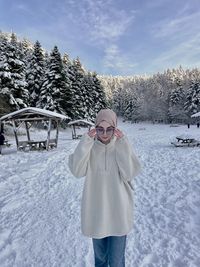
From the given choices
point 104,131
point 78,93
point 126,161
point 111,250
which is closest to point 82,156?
point 104,131

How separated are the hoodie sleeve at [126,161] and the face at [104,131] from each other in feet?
0.44

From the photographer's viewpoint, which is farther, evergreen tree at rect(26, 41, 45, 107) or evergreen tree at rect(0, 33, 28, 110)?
evergreen tree at rect(26, 41, 45, 107)

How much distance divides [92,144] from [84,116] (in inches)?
2030

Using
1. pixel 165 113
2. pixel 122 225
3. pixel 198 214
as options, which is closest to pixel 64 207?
pixel 198 214

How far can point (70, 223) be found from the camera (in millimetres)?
6074

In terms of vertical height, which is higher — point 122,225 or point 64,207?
point 122,225

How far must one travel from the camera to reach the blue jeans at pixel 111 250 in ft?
10.6

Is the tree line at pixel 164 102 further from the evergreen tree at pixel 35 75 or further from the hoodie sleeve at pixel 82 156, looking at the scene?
the hoodie sleeve at pixel 82 156

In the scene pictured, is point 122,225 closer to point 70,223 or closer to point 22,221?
point 70,223

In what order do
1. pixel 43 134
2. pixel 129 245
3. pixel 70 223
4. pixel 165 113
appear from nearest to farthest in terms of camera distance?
pixel 129 245
pixel 70 223
pixel 43 134
pixel 165 113

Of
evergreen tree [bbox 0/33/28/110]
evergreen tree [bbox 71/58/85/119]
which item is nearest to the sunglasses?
evergreen tree [bbox 0/33/28/110]

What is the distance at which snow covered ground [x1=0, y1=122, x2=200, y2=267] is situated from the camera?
Result: 4.53 meters

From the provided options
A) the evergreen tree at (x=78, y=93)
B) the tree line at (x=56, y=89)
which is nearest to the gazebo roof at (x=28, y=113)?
the tree line at (x=56, y=89)

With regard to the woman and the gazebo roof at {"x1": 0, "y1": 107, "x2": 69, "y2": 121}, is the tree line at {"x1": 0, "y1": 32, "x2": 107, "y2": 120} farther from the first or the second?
the woman
